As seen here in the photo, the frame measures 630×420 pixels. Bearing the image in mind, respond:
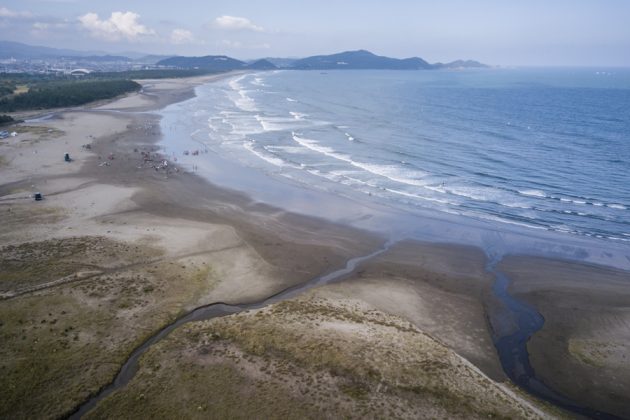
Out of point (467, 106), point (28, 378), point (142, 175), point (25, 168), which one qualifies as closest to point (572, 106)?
point (467, 106)

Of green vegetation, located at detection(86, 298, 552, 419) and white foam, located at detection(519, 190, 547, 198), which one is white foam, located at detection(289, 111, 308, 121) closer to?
white foam, located at detection(519, 190, 547, 198)

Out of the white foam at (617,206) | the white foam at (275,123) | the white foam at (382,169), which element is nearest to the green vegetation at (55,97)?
the white foam at (275,123)

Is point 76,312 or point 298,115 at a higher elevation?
point 298,115

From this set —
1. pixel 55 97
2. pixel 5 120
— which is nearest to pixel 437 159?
pixel 5 120

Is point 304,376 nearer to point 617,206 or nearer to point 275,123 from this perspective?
point 617,206

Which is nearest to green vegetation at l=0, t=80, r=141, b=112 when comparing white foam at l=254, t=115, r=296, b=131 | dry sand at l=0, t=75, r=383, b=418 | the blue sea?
the blue sea
